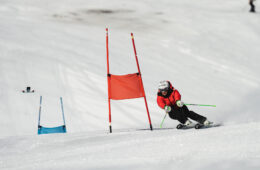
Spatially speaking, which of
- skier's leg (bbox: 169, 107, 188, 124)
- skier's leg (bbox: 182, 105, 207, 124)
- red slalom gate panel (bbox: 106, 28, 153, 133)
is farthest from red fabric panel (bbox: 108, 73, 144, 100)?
skier's leg (bbox: 182, 105, 207, 124)

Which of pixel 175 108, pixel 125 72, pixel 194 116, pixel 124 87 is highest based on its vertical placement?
pixel 124 87

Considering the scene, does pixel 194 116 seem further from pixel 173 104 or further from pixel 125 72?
pixel 125 72

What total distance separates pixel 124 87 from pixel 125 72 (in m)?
9.26

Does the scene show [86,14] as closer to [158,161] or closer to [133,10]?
[133,10]

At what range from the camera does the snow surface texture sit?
165 inches

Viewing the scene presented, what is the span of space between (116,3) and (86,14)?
Result: 441 centimetres

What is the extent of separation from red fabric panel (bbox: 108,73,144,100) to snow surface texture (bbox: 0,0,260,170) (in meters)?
0.85

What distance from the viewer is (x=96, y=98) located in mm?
13109

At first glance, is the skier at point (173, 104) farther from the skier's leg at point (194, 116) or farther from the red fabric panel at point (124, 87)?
the red fabric panel at point (124, 87)

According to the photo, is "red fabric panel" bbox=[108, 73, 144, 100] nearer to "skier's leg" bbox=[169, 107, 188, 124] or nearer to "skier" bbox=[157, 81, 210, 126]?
"skier" bbox=[157, 81, 210, 126]

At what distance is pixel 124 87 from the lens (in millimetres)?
7012

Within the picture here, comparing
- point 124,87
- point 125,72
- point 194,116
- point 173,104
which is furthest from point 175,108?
point 125,72

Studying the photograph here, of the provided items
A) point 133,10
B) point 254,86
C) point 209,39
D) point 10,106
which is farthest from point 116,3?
point 10,106

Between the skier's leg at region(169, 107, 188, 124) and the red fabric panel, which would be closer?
the skier's leg at region(169, 107, 188, 124)
